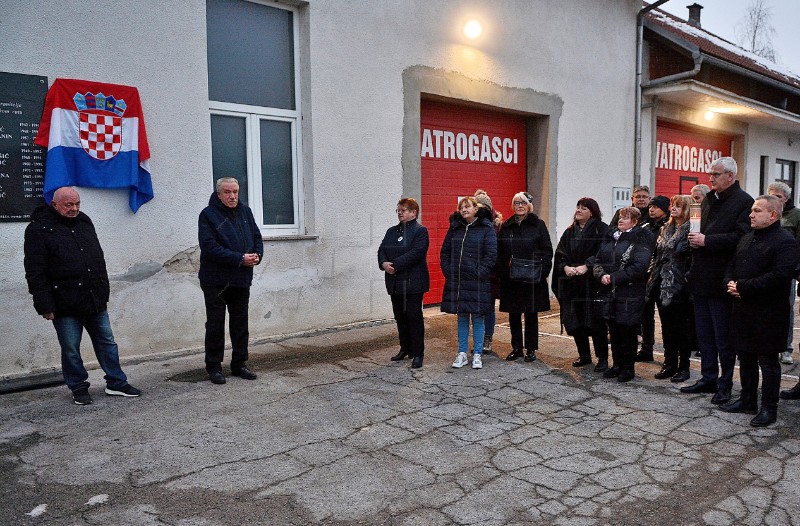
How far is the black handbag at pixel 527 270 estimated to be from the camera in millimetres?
6074

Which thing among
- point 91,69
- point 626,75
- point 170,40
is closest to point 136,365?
point 91,69

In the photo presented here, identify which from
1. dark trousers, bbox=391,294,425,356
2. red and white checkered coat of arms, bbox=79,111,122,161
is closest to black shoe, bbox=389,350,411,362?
dark trousers, bbox=391,294,425,356

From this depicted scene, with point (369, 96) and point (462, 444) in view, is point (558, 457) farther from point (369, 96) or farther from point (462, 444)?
point (369, 96)

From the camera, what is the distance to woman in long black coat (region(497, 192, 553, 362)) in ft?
20.1

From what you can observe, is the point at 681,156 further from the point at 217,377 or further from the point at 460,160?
the point at 217,377

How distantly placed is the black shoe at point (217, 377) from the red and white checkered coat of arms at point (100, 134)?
2.25m

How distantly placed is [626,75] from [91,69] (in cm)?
912

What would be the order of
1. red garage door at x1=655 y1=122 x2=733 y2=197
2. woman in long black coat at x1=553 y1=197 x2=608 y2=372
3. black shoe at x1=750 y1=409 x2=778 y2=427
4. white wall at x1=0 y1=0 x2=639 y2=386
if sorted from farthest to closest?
red garage door at x1=655 y1=122 x2=733 y2=197
woman in long black coat at x1=553 y1=197 x2=608 y2=372
white wall at x1=0 y1=0 x2=639 y2=386
black shoe at x1=750 y1=409 x2=778 y2=427

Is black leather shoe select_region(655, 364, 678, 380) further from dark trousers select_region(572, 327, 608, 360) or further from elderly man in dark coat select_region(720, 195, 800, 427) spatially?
elderly man in dark coat select_region(720, 195, 800, 427)

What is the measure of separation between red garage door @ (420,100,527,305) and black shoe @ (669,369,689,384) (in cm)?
406

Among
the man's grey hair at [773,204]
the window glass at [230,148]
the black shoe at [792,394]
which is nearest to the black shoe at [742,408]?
the black shoe at [792,394]

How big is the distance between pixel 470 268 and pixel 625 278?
1.37 meters

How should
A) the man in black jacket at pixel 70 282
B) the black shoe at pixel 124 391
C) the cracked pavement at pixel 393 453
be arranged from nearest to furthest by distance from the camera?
1. the cracked pavement at pixel 393 453
2. the man in black jacket at pixel 70 282
3. the black shoe at pixel 124 391

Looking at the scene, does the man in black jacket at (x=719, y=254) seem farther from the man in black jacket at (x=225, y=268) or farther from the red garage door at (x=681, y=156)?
the red garage door at (x=681, y=156)
